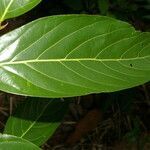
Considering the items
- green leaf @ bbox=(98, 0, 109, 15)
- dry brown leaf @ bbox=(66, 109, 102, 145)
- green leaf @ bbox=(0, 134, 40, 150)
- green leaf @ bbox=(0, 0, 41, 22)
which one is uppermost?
green leaf @ bbox=(0, 0, 41, 22)

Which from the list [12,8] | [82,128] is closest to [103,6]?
[82,128]

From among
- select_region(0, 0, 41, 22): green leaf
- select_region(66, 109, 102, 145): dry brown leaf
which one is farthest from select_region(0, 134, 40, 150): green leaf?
select_region(66, 109, 102, 145): dry brown leaf

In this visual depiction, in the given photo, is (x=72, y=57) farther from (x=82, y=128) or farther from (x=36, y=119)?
(x=82, y=128)

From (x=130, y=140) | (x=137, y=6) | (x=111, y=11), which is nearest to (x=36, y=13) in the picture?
(x=111, y=11)

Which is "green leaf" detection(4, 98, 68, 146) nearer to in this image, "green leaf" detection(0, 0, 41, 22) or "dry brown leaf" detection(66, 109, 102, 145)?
"green leaf" detection(0, 0, 41, 22)

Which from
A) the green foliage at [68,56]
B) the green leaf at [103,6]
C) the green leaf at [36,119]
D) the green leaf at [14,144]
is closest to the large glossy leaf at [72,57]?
the green foliage at [68,56]

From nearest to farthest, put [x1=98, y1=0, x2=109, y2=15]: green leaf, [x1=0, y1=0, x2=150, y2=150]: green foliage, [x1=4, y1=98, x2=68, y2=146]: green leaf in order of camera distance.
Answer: [x1=0, y1=0, x2=150, y2=150]: green foliage
[x1=4, y1=98, x2=68, y2=146]: green leaf
[x1=98, y1=0, x2=109, y2=15]: green leaf
